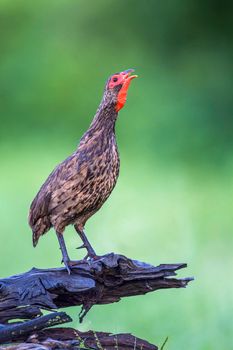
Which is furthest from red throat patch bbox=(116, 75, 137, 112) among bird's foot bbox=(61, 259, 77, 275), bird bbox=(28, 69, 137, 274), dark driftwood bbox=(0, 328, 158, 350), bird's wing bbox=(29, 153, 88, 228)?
dark driftwood bbox=(0, 328, 158, 350)

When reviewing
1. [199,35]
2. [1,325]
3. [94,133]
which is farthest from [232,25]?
→ [1,325]

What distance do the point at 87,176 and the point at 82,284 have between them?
2.86ft

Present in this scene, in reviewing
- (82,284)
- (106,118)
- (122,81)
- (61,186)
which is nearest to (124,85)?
(122,81)

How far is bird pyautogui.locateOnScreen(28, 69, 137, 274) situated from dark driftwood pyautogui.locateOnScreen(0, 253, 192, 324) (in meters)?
0.35

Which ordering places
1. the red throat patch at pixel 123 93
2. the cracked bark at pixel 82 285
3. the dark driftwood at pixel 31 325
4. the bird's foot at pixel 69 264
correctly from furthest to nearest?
the red throat patch at pixel 123 93
the bird's foot at pixel 69 264
the cracked bark at pixel 82 285
the dark driftwood at pixel 31 325

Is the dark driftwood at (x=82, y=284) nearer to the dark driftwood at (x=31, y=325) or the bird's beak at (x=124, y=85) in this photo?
the dark driftwood at (x=31, y=325)

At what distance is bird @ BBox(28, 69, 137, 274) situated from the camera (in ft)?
22.9

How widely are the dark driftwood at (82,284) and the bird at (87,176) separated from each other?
349mm

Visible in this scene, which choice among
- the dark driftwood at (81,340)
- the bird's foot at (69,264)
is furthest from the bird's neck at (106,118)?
the dark driftwood at (81,340)

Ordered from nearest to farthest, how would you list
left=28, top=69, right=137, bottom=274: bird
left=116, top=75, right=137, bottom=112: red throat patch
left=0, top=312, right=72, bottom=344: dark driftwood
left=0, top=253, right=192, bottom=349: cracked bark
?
left=0, top=312, right=72, bottom=344: dark driftwood, left=0, top=253, right=192, bottom=349: cracked bark, left=28, top=69, right=137, bottom=274: bird, left=116, top=75, right=137, bottom=112: red throat patch

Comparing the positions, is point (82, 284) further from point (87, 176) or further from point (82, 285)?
Answer: point (87, 176)

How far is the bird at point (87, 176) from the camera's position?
22.9 feet

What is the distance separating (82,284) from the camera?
20.9 ft

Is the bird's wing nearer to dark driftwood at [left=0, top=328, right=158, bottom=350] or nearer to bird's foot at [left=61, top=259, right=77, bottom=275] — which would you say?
bird's foot at [left=61, top=259, right=77, bottom=275]
